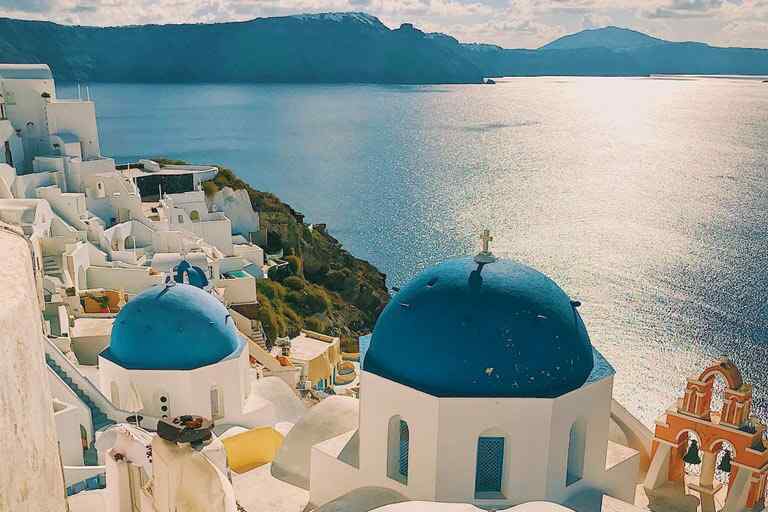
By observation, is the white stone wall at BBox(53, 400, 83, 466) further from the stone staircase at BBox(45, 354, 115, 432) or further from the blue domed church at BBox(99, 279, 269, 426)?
the blue domed church at BBox(99, 279, 269, 426)

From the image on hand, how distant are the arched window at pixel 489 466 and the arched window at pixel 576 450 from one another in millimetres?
1112

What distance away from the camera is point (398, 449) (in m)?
10.6

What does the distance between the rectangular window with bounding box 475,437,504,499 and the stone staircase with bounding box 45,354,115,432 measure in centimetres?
857

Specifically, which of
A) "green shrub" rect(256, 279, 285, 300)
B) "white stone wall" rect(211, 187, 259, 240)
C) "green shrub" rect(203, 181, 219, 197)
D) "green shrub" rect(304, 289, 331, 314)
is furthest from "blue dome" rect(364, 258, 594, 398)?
"green shrub" rect(203, 181, 219, 197)

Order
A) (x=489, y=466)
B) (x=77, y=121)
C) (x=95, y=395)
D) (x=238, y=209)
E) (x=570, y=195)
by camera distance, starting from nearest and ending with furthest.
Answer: (x=489, y=466) < (x=95, y=395) < (x=77, y=121) < (x=238, y=209) < (x=570, y=195)

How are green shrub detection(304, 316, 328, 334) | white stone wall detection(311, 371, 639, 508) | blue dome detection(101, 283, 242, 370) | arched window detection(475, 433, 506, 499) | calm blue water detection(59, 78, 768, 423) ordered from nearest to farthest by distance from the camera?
white stone wall detection(311, 371, 639, 508) < arched window detection(475, 433, 506, 499) < blue dome detection(101, 283, 242, 370) < green shrub detection(304, 316, 328, 334) < calm blue water detection(59, 78, 768, 423)

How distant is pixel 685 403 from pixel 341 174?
246ft

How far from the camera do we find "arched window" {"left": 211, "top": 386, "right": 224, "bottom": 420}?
1523cm

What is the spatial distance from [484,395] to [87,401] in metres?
9.76

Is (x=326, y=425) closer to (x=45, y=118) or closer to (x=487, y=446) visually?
(x=487, y=446)

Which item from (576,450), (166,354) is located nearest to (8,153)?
(166,354)

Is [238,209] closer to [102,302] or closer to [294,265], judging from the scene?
[294,265]

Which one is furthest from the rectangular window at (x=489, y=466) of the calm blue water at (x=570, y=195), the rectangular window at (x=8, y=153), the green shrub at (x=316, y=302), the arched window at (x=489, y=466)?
the rectangular window at (x=8, y=153)

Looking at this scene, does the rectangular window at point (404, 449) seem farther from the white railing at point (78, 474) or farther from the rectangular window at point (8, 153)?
the rectangular window at point (8, 153)
